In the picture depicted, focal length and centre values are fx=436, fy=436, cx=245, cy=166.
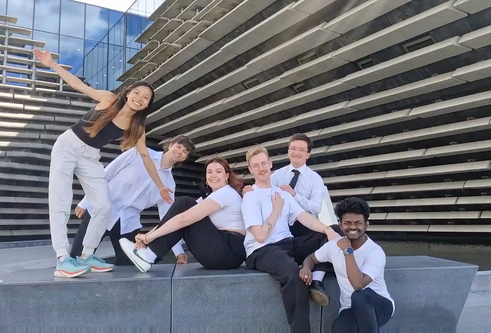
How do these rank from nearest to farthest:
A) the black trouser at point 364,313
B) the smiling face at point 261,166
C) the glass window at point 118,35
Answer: the black trouser at point 364,313 < the smiling face at point 261,166 < the glass window at point 118,35

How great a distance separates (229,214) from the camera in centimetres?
234

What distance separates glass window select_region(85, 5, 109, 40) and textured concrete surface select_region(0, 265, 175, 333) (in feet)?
47.7

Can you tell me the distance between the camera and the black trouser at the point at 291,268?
1.91 m

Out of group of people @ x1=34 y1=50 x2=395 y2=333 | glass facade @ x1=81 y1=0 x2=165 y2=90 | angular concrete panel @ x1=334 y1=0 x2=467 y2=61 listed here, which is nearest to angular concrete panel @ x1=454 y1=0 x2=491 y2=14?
angular concrete panel @ x1=334 y1=0 x2=467 y2=61

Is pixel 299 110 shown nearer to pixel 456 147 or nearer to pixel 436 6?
pixel 456 147

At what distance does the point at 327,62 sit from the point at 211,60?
2161 millimetres

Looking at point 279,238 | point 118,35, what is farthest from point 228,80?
point 118,35

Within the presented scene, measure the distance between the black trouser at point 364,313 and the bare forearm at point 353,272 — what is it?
4 centimetres

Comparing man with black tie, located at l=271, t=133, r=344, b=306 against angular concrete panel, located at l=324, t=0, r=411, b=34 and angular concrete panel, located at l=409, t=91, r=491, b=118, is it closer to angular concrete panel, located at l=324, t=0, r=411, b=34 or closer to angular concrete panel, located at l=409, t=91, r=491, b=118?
angular concrete panel, located at l=324, t=0, r=411, b=34

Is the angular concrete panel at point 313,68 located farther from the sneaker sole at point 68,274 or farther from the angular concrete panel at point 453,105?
the sneaker sole at point 68,274

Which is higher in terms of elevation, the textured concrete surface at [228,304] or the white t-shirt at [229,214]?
the white t-shirt at [229,214]

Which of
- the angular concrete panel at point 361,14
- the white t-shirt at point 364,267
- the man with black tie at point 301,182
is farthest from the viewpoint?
the angular concrete panel at point 361,14

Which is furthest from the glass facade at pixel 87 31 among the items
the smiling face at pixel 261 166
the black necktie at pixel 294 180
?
the smiling face at pixel 261 166

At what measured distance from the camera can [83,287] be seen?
2.01m
